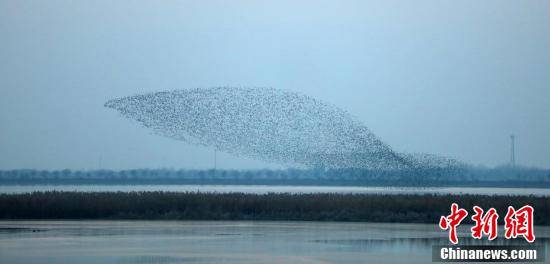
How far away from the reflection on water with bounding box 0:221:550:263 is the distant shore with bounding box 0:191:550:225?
3029mm

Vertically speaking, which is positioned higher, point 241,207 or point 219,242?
point 241,207

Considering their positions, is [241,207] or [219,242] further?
[241,207]

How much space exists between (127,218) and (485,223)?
16464mm

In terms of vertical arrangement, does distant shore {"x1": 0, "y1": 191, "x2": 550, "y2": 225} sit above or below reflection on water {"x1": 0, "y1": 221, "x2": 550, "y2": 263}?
above

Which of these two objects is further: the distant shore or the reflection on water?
the distant shore

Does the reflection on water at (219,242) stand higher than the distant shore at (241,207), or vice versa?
the distant shore at (241,207)

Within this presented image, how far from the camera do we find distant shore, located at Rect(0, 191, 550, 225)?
4375 cm

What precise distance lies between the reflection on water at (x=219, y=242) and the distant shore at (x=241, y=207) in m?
3.03

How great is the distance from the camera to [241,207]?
4559cm

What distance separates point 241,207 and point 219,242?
15204mm

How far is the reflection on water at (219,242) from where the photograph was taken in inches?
1012

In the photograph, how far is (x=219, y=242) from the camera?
30391mm

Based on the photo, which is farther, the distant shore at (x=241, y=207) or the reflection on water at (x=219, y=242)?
the distant shore at (x=241, y=207)

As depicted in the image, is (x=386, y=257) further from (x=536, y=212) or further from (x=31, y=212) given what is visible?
(x=31, y=212)
